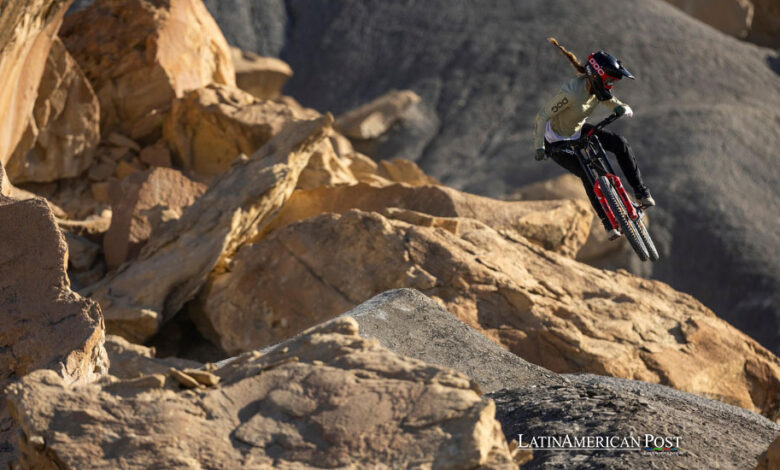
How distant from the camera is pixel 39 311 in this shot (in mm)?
7078

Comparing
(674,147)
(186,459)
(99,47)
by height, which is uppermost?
(186,459)

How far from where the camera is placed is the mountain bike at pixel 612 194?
830 centimetres

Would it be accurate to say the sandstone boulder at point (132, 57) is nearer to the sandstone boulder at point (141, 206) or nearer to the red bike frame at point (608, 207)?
the sandstone boulder at point (141, 206)

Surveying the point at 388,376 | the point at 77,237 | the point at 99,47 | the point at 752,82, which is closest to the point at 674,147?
the point at 752,82

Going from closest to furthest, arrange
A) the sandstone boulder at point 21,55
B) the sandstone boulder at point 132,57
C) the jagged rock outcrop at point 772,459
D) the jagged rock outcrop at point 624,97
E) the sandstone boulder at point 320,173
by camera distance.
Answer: the jagged rock outcrop at point 772,459
the sandstone boulder at point 21,55
the sandstone boulder at point 320,173
the sandstone boulder at point 132,57
the jagged rock outcrop at point 624,97

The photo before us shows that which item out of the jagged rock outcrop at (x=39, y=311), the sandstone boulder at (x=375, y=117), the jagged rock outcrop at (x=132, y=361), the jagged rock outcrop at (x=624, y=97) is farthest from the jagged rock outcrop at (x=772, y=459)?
the sandstone boulder at (x=375, y=117)

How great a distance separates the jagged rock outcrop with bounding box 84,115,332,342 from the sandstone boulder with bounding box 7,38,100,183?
4.55m

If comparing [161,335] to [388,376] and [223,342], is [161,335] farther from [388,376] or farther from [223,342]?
[388,376]

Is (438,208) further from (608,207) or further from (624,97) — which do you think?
(624,97)

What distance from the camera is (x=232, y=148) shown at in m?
17.6

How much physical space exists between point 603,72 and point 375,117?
18.3 meters

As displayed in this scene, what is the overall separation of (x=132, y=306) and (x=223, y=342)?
1221 mm

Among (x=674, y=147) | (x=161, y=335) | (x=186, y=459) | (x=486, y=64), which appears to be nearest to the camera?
(x=186, y=459)

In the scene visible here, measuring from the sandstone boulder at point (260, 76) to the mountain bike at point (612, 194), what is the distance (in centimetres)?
1685
